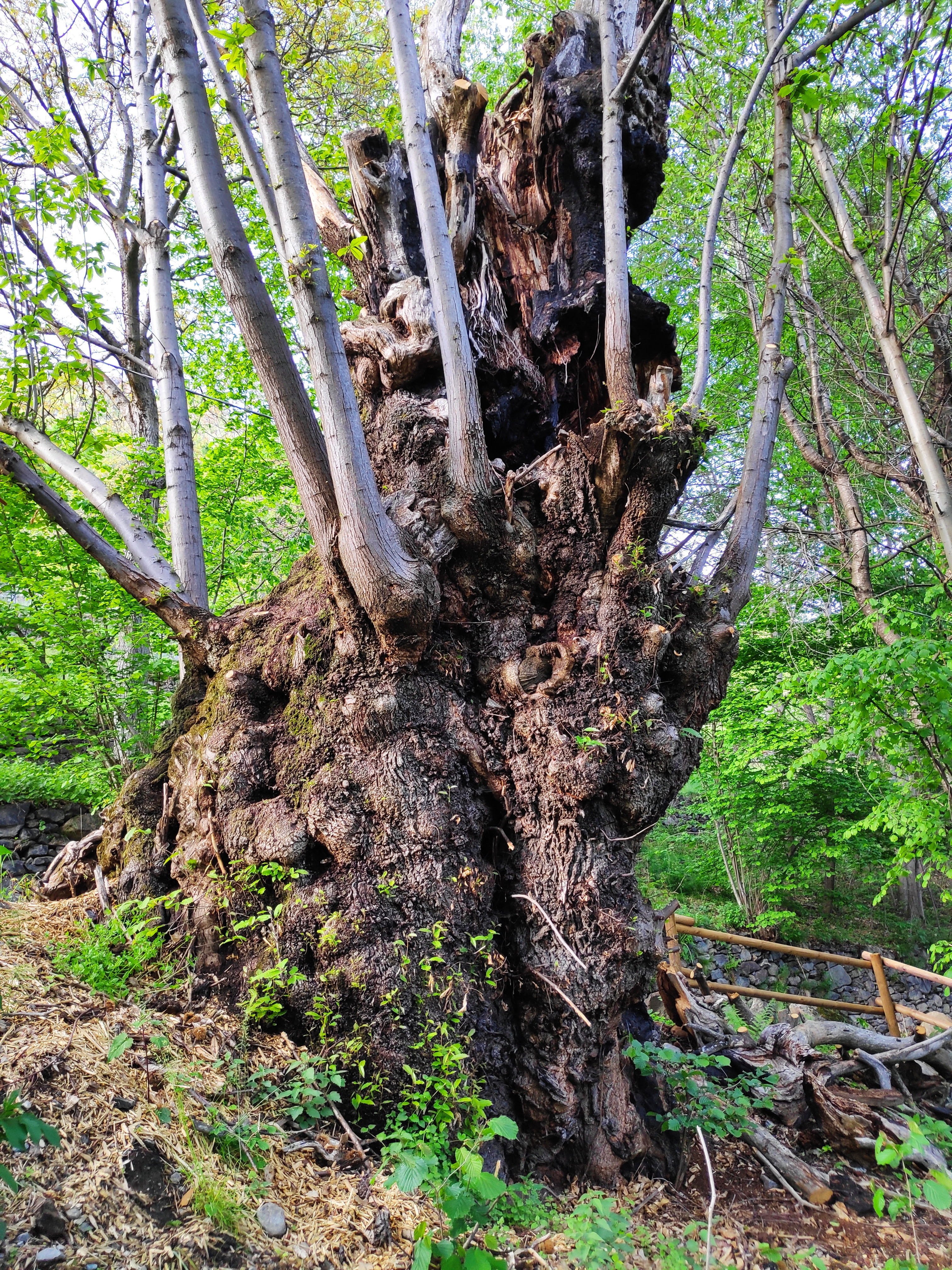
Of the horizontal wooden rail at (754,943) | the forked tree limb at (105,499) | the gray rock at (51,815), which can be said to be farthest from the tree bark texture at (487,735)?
the gray rock at (51,815)

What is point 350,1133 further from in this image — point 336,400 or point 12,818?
point 12,818

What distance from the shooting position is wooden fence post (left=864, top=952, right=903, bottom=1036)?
462 cm

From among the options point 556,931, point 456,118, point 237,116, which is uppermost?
point 456,118

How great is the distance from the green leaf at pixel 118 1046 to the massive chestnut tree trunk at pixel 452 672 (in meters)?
0.56

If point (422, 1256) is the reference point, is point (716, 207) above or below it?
above

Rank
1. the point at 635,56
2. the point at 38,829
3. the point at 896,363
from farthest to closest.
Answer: the point at 38,829
the point at 896,363
the point at 635,56

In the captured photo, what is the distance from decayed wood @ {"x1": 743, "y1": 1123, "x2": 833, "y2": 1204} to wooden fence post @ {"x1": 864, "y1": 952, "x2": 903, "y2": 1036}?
1.97 meters

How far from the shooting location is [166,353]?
463 cm

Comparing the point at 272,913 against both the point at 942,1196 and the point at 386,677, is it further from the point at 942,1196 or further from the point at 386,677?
the point at 942,1196

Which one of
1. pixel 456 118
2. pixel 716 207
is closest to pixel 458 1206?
pixel 716 207

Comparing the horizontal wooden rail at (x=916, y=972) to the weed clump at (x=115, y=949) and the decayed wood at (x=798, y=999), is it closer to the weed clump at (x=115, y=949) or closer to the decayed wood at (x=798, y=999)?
the decayed wood at (x=798, y=999)

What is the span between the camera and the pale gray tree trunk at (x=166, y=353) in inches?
163

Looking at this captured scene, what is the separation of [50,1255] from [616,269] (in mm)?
3999

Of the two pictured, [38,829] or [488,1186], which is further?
[38,829]
